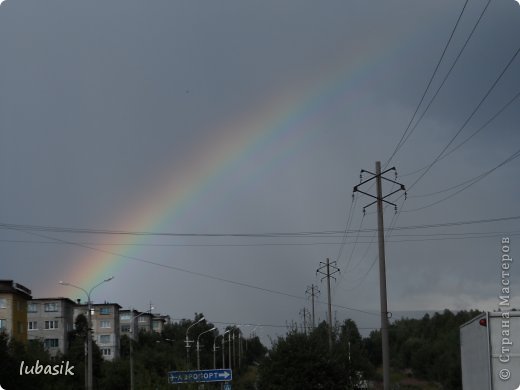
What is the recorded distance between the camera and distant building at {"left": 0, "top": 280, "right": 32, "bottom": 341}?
9819cm

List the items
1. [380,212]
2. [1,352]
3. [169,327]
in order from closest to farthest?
[380,212], [1,352], [169,327]

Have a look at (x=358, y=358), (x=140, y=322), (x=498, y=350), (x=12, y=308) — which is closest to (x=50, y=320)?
(x=12, y=308)

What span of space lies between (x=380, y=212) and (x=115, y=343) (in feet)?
372

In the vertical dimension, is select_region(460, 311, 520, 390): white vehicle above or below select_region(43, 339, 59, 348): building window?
above

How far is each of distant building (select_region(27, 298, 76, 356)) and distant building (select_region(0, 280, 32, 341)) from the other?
22.7 meters

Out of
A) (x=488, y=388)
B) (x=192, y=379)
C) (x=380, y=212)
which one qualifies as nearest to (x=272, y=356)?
(x=192, y=379)

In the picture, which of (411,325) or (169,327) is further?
(169,327)

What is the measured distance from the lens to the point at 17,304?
333ft

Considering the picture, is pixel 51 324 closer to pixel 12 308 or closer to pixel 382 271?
pixel 12 308

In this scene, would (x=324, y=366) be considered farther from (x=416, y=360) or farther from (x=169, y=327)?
(x=169, y=327)

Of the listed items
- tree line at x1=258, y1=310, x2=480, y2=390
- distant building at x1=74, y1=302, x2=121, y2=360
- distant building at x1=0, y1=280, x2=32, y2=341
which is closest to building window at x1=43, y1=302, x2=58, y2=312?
distant building at x1=74, y1=302, x2=121, y2=360

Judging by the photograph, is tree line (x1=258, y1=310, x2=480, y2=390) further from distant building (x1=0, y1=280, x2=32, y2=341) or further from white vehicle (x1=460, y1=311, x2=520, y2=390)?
distant building (x1=0, y1=280, x2=32, y2=341)

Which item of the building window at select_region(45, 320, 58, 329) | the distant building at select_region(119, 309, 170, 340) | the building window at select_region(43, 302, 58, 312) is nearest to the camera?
the building window at select_region(45, 320, 58, 329)

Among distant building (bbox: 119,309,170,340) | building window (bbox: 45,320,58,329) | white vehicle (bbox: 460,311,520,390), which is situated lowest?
distant building (bbox: 119,309,170,340)
